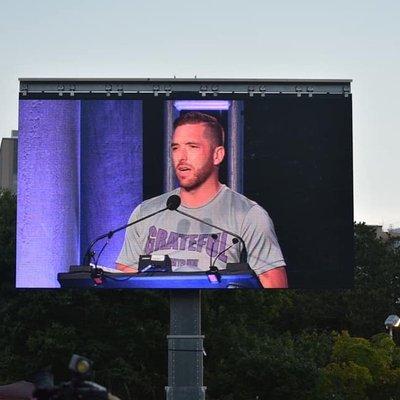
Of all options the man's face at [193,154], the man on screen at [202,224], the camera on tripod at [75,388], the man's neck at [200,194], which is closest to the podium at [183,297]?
the man on screen at [202,224]

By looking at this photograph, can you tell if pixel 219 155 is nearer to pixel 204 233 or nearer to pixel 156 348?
pixel 204 233

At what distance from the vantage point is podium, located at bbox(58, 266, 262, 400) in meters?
21.1

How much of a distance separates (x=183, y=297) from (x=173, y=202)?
183 cm

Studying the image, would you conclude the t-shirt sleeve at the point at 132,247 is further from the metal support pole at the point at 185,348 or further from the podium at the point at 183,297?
the metal support pole at the point at 185,348

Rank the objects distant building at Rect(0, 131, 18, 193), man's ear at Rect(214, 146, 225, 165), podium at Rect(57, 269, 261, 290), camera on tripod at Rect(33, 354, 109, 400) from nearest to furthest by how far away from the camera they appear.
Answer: camera on tripod at Rect(33, 354, 109, 400)
podium at Rect(57, 269, 261, 290)
man's ear at Rect(214, 146, 225, 165)
distant building at Rect(0, 131, 18, 193)

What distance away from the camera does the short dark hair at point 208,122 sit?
73.2ft

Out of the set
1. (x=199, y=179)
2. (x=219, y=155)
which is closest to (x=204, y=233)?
(x=199, y=179)

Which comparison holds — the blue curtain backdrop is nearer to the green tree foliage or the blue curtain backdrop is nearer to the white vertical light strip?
the white vertical light strip

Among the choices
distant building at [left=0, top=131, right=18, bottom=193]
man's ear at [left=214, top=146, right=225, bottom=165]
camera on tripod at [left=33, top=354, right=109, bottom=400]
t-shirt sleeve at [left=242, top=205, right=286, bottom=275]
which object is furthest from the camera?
distant building at [left=0, top=131, right=18, bottom=193]

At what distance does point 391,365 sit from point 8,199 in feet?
42.1

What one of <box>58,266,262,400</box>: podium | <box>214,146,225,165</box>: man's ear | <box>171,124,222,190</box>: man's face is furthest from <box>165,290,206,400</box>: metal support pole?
<box>214,146,225,165</box>: man's ear

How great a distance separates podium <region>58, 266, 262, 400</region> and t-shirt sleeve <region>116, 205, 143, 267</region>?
1.29 feet

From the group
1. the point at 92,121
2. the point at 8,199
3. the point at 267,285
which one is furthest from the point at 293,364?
the point at 8,199

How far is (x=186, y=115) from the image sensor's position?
73.5 feet
